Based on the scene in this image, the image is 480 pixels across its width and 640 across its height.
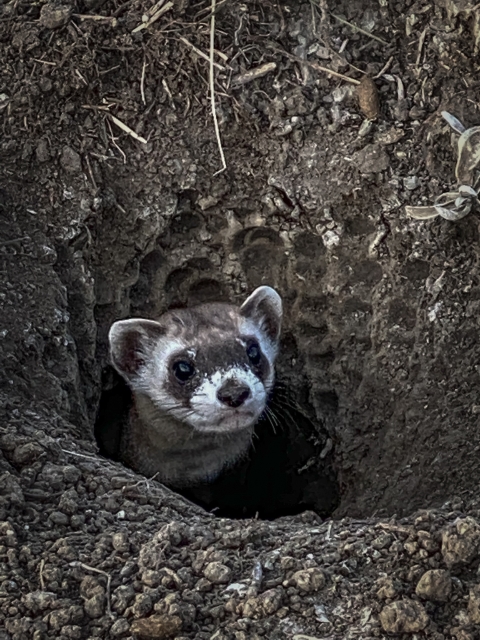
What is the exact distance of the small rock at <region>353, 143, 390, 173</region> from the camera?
15.5ft

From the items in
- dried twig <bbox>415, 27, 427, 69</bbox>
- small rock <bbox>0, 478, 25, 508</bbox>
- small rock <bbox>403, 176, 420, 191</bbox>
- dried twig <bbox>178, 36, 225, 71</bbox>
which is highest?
dried twig <bbox>415, 27, 427, 69</bbox>

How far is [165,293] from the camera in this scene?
18.2 ft

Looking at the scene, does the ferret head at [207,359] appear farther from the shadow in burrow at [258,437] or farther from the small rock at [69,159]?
the small rock at [69,159]

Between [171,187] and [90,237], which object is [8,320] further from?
[171,187]

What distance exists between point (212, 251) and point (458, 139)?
5.40 feet

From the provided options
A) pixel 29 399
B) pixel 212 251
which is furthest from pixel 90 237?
pixel 29 399

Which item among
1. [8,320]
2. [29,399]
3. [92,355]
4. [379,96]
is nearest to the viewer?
[29,399]

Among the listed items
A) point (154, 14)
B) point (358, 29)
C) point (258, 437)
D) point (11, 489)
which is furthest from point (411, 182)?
point (11, 489)

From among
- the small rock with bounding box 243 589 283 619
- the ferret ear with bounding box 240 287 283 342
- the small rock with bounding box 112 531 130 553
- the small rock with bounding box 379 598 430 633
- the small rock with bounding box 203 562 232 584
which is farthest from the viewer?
the ferret ear with bounding box 240 287 283 342

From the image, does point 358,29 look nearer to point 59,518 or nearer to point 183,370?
point 183,370

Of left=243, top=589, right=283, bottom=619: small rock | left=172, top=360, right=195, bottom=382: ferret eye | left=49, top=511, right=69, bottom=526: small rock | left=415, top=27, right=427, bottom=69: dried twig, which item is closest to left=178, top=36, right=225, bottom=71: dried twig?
left=415, top=27, right=427, bottom=69: dried twig

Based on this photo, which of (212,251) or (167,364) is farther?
(212,251)

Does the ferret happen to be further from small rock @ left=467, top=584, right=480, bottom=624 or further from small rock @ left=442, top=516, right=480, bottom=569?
small rock @ left=467, top=584, right=480, bottom=624

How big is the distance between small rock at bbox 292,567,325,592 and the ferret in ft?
5.41
